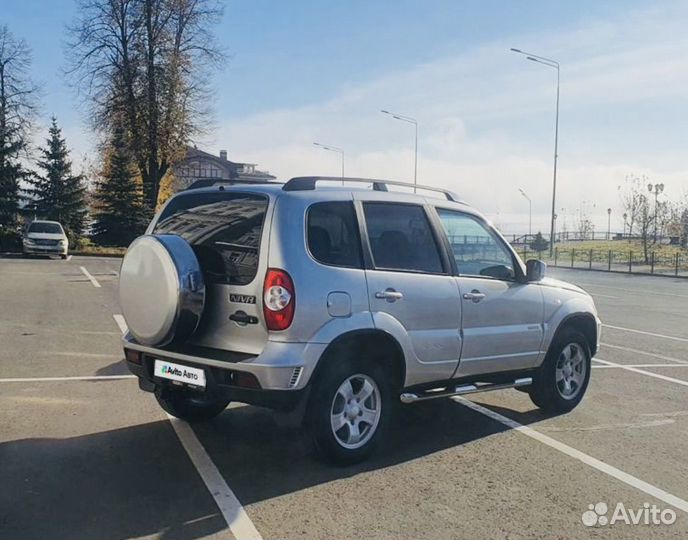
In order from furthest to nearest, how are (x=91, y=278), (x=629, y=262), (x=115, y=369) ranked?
(x=629, y=262)
(x=91, y=278)
(x=115, y=369)

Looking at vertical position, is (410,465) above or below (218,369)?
below

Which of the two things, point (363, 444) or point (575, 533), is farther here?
point (363, 444)

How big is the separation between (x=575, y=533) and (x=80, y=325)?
9.19 meters

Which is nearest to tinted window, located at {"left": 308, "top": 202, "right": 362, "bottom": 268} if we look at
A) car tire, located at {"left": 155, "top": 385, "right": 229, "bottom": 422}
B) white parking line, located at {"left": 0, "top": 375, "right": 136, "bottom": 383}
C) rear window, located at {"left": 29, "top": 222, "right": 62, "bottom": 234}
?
car tire, located at {"left": 155, "top": 385, "right": 229, "bottom": 422}

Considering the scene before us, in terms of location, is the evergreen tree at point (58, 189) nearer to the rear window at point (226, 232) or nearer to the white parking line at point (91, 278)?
the white parking line at point (91, 278)

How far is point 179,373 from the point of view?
181 inches

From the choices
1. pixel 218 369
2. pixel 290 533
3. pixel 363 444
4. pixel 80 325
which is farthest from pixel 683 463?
pixel 80 325

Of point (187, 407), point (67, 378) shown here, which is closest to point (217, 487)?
point (187, 407)

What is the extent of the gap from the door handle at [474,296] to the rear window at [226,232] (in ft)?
5.84

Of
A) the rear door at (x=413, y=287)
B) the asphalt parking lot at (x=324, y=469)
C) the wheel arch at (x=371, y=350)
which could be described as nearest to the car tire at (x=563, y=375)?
the asphalt parking lot at (x=324, y=469)

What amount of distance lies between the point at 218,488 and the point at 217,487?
0.02 metres

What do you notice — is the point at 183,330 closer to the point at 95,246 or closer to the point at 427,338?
the point at 427,338

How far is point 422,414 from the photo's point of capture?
6070mm

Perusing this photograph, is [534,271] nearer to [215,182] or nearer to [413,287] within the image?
[413,287]
